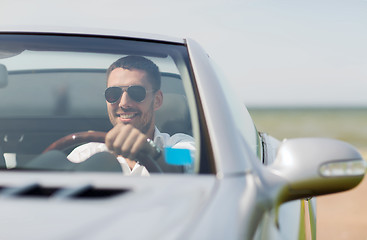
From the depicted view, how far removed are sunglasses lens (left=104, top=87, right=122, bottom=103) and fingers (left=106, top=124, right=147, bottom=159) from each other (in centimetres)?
48

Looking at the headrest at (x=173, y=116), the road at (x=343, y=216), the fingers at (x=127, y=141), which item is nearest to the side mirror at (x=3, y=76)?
the headrest at (x=173, y=116)

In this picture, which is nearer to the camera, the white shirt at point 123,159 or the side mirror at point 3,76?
the white shirt at point 123,159

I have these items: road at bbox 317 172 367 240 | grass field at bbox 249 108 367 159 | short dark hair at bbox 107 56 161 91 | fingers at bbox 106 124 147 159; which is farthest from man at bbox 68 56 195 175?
grass field at bbox 249 108 367 159

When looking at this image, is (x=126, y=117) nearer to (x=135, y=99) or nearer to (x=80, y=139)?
(x=135, y=99)

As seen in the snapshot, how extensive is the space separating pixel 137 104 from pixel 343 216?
17.0 feet

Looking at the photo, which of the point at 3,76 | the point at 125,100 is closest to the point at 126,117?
the point at 125,100

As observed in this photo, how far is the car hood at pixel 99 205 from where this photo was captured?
4.08 ft

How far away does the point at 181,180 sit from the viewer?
4.96 feet

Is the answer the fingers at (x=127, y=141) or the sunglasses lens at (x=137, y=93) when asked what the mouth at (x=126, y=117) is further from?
the fingers at (x=127, y=141)

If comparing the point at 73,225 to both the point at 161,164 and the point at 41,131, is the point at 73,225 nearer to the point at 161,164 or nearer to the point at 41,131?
the point at 161,164

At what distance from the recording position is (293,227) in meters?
2.21

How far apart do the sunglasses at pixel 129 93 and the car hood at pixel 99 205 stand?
830 mm

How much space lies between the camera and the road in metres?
5.97

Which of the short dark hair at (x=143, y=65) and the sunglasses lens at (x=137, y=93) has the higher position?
the short dark hair at (x=143, y=65)
